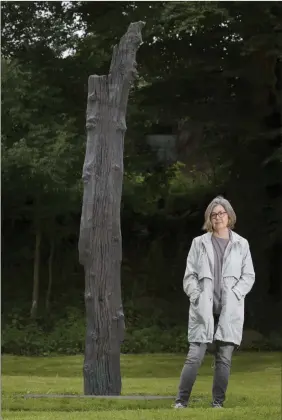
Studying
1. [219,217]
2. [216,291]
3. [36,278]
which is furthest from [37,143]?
[216,291]

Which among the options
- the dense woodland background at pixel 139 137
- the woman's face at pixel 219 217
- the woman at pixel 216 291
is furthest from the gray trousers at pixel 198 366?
the dense woodland background at pixel 139 137

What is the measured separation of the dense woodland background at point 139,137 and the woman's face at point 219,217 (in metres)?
12.0

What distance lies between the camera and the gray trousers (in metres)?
6.91

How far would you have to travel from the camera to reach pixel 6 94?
19.6 metres

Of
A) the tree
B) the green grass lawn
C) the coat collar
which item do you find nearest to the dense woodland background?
the tree

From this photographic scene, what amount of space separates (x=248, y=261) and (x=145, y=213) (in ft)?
56.2

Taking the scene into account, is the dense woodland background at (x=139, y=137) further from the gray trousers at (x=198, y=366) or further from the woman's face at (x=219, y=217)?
the gray trousers at (x=198, y=366)

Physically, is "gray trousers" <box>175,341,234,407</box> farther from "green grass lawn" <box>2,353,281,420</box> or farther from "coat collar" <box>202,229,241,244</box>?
"coat collar" <box>202,229,241,244</box>

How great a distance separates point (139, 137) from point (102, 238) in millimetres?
13732

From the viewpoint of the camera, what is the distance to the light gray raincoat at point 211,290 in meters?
6.81

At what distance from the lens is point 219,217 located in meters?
7.01

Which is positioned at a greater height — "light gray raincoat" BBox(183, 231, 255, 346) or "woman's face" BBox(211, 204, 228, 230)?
"woman's face" BBox(211, 204, 228, 230)

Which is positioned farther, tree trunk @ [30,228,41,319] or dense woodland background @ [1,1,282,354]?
tree trunk @ [30,228,41,319]

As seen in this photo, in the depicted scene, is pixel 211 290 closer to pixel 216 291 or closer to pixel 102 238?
pixel 216 291
